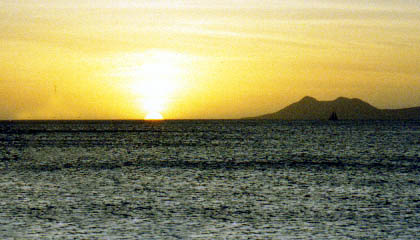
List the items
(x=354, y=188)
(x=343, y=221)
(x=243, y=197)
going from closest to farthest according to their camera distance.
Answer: (x=343, y=221)
(x=243, y=197)
(x=354, y=188)

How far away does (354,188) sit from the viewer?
155 feet

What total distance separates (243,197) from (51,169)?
100 feet

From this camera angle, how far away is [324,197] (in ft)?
135

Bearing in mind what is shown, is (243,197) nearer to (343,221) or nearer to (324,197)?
(324,197)

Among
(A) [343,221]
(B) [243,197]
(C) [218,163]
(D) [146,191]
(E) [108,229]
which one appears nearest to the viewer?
(E) [108,229]

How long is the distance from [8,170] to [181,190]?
83.7ft

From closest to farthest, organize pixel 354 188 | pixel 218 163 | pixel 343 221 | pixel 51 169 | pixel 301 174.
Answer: pixel 343 221 < pixel 354 188 < pixel 301 174 < pixel 51 169 < pixel 218 163

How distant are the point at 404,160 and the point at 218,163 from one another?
26.6m

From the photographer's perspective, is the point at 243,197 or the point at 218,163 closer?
the point at 243,197

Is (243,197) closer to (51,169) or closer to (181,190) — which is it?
(181,190)

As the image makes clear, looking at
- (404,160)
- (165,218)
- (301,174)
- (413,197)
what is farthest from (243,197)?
(404,160)

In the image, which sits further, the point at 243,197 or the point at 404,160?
the point at 404,160

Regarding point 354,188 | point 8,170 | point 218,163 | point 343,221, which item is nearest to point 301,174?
point 354,188

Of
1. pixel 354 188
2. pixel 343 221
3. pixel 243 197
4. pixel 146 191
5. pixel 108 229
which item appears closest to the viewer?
pixel 108 229
